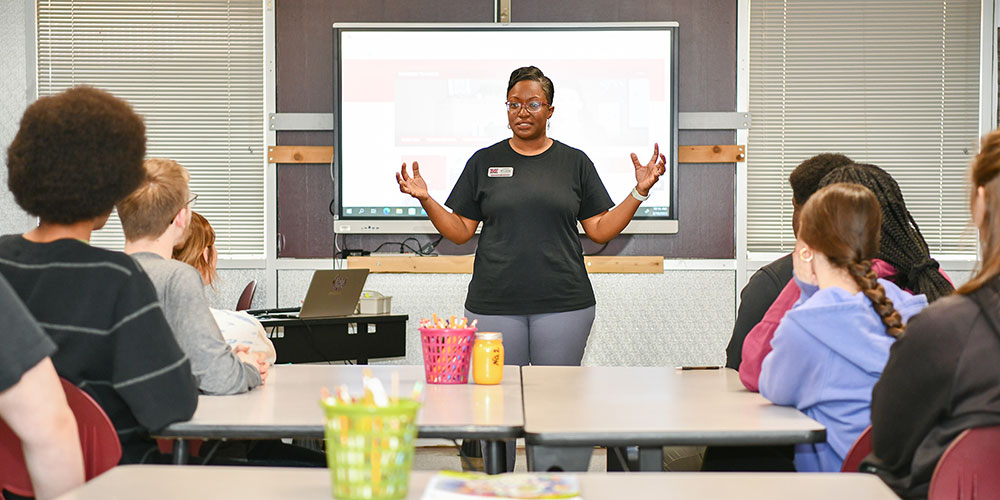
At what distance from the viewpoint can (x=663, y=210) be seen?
439cm

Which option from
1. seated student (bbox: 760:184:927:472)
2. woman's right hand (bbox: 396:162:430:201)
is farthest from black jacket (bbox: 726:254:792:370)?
woman's right hand (bbox: 396:162:430:201)

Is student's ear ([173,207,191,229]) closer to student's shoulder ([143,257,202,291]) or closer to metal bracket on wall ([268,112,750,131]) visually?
student's shoulder ([143,257,202,291])

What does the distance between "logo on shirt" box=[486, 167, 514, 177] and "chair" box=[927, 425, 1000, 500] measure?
2013 millimetres

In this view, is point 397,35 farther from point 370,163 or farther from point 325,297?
point 325,297

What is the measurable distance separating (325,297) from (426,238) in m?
0.92

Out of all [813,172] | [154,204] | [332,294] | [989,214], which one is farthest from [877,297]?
[332,294]

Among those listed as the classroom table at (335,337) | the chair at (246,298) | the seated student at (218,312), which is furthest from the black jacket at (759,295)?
the chair at (246,298)

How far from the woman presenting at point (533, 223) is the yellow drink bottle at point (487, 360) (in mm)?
799

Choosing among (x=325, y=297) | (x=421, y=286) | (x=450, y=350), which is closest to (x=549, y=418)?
(x=450, y=350)

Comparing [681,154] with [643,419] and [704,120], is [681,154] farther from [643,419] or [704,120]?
[643,419]

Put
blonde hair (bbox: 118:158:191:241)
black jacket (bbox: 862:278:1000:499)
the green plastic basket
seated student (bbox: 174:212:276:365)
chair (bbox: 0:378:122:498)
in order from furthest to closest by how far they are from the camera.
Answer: seated student (bbox: 174:212:276:365)
blonde hair (bbox: 118:158:191:241)
chair (bbox: 0:378:122:498)
black jacket (bbox: 862:278:1000:499)
the green plastic basket

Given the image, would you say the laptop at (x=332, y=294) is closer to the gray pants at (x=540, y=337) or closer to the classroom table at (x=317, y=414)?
the gray pants at (x=540, y=337)

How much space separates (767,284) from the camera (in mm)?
2463

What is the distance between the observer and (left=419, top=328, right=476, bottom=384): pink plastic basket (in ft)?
6.98
